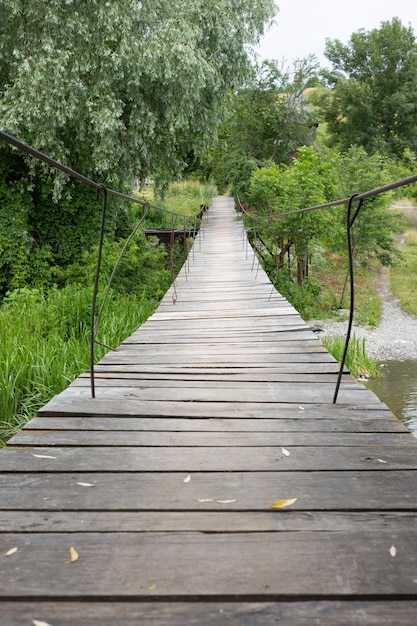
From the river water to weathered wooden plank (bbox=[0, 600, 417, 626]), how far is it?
6.80 metres

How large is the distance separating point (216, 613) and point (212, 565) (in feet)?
0.46

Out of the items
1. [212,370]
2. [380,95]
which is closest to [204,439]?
[212,370]

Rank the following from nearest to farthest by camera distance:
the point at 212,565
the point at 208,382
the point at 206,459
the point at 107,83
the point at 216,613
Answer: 1. the point at 216,613
2. the point at 212,565
3. the point at 206,459
4. the point at 208,382
5. the point at 107,83

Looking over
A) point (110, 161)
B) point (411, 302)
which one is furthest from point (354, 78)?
point (110, 161)

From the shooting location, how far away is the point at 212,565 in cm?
121

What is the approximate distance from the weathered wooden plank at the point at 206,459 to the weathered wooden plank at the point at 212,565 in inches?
14.5

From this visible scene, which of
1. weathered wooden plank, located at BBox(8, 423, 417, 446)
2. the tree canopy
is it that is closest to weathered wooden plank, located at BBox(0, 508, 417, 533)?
weathered wooden plank, located at BBox(8, 423, 417, 446)

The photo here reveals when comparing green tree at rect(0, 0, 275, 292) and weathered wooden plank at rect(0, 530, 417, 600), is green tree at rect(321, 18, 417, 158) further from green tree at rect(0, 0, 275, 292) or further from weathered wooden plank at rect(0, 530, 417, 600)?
weathered wooden plank at rect(0, 530, 417, 600)

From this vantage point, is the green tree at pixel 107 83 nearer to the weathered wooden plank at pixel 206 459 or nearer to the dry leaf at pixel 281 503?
the weathered wooden plank at pixel 206 459

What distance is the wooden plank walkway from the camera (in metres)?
1.11

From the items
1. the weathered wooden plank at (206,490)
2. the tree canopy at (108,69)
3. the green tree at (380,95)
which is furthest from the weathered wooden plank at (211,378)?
the green tree at (380,95)

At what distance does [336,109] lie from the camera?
3369 centimetres

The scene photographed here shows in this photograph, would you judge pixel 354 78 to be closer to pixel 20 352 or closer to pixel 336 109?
pixel 336 109

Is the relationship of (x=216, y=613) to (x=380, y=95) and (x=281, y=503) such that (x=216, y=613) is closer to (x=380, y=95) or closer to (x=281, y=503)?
(x=281, y=503)
